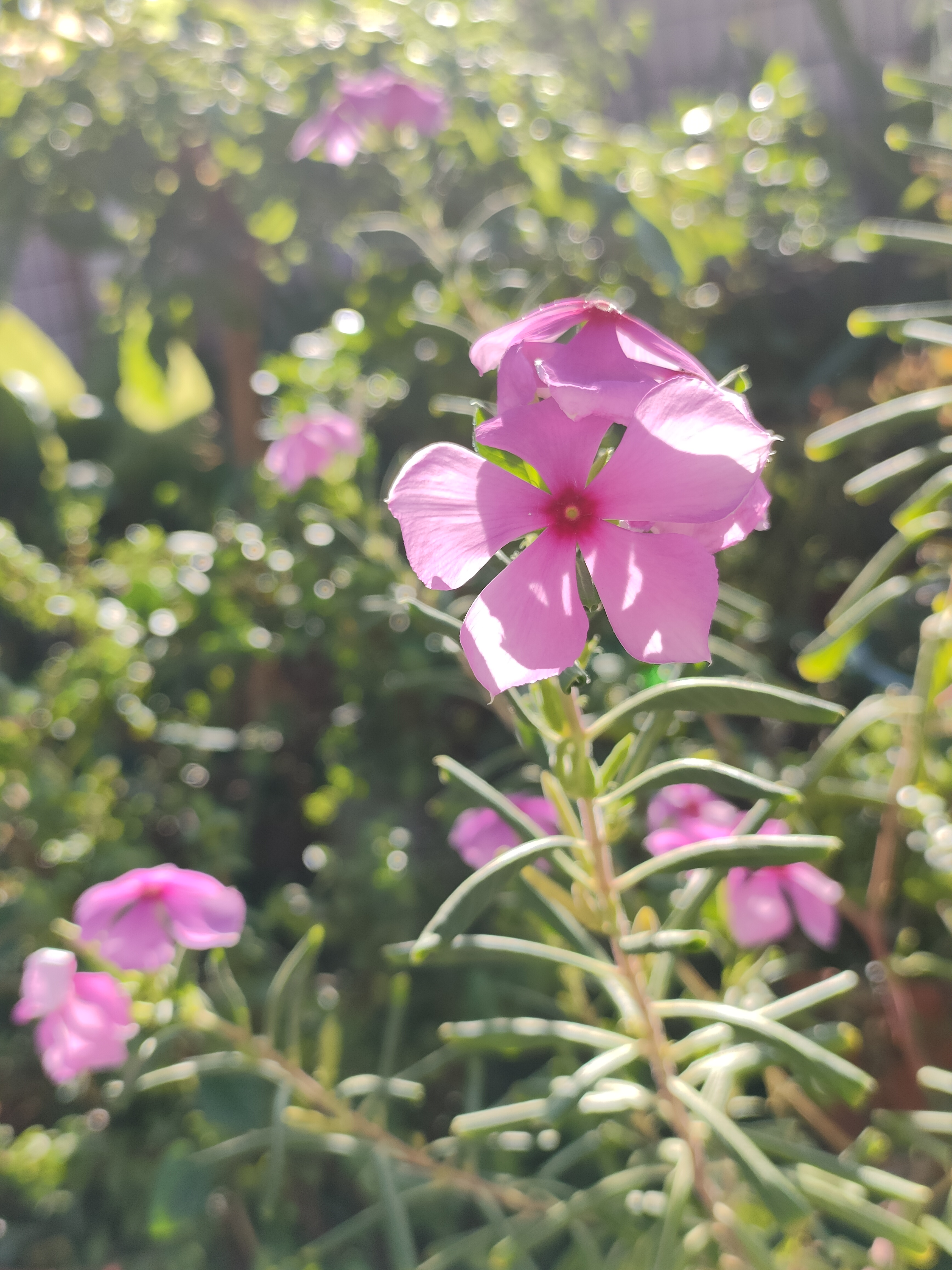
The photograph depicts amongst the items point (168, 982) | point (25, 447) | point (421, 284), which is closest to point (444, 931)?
point (168, 982)

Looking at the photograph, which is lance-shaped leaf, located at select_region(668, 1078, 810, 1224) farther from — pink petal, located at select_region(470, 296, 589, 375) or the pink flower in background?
pink petal, located at select_region(470, 296, 589, 375)

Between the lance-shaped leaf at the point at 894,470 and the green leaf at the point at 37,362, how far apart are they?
5.72ft

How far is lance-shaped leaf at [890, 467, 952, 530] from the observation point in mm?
635

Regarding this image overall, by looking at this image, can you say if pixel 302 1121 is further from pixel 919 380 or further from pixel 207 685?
pixel 919 380

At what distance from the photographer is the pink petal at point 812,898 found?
2.10ft

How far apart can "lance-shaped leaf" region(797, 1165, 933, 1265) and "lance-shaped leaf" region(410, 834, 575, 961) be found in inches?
13.1

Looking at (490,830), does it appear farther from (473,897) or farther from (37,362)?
(37,362)

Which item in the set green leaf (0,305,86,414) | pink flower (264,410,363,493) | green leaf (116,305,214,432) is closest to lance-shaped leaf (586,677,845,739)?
pink flower (264,410,363,493)

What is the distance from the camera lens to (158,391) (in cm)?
183

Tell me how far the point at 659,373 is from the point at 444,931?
0.23 metres

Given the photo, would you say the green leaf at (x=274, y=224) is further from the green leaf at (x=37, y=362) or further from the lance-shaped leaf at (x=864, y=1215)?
the lance-shaped leaf at (x=864, y=1215)

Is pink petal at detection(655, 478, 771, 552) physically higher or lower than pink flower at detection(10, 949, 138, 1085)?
higher

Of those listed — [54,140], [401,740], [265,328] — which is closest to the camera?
[401,740]

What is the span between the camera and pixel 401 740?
991mm
